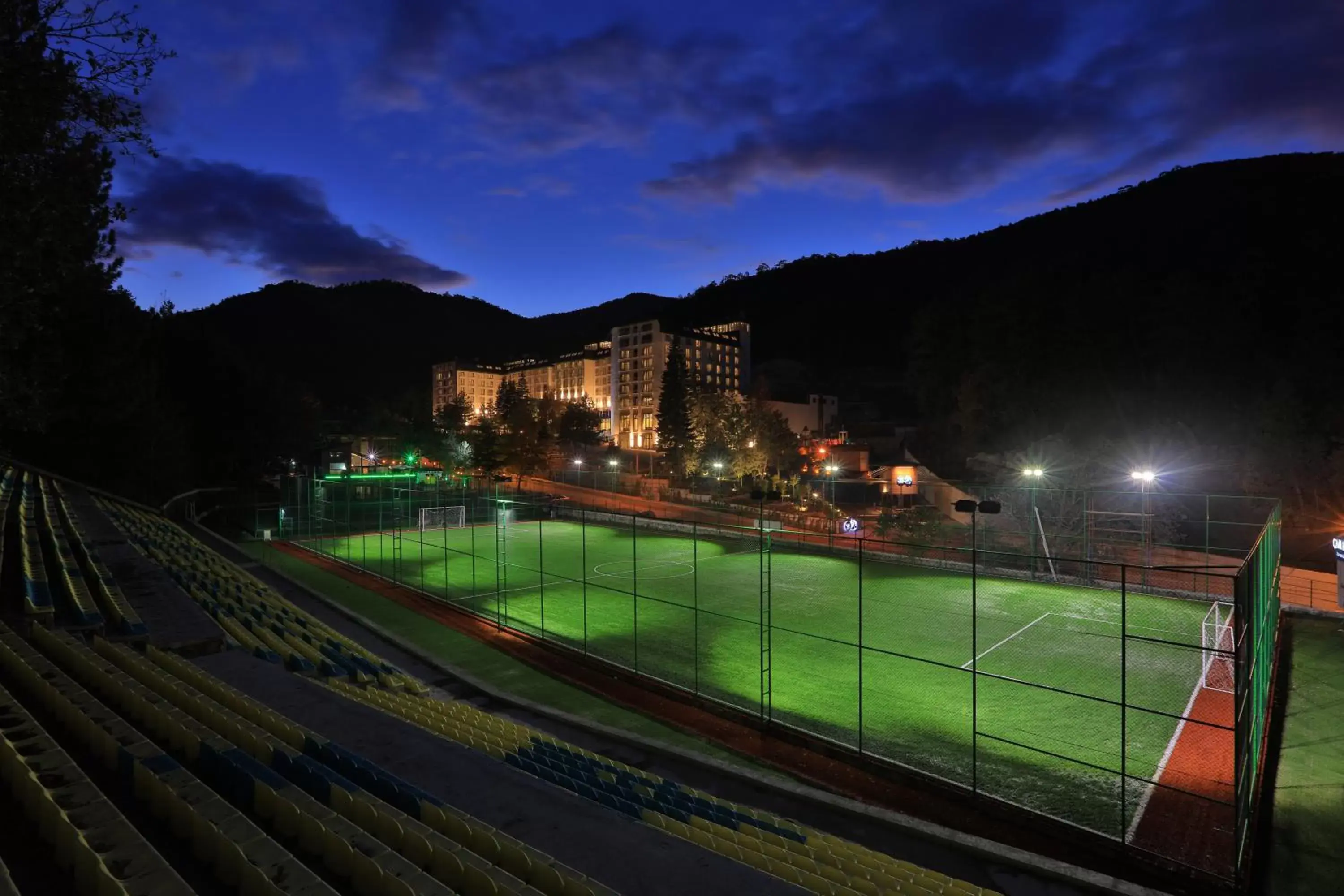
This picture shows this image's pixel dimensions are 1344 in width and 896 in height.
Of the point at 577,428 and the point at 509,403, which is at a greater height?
the point at 509,403

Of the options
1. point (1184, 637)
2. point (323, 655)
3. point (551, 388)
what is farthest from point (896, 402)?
point (323, 655)

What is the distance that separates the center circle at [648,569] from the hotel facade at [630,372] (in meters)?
64.0

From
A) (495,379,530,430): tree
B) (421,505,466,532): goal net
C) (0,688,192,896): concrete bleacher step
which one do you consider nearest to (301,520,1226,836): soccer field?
(421,505,466,532): goal net

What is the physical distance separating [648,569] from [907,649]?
14733mm

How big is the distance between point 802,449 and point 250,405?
2185 inches

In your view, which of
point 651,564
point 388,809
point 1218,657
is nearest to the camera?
point 388,809

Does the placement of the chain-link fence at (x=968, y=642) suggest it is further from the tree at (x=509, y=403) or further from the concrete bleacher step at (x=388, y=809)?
the tree at (x=509, y=403)

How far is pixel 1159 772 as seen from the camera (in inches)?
490

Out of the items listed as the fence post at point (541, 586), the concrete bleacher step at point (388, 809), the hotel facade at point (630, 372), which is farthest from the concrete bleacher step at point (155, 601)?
the hotel facade at point (630, 372)

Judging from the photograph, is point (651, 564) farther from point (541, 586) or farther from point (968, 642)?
point (968, 642)

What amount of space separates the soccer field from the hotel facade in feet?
226

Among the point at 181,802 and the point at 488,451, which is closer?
the point at 181,802

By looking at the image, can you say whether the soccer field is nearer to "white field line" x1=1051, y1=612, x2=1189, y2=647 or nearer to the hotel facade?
"white field line" x1=1051, y1=612, x2=1189, y2=647

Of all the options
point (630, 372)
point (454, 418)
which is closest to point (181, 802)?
point (454, 418)
